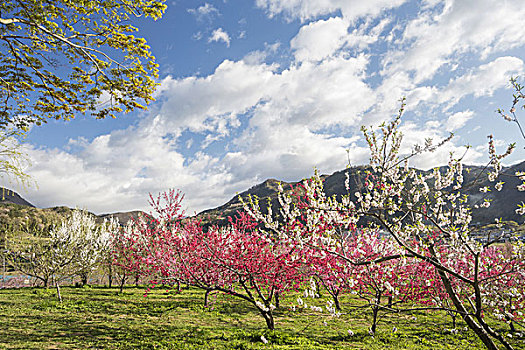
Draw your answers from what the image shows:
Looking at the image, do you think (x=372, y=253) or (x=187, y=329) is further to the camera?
(x=372, y=253)

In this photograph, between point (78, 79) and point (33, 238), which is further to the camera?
point (33, 238)

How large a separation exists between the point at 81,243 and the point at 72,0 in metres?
19.1

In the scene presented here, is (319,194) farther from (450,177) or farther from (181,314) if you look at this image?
(181,314)

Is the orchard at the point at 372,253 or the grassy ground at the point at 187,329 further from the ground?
the orchard at the point at 372,253

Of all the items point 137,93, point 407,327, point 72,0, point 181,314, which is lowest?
point 407,327

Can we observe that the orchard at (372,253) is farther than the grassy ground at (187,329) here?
No

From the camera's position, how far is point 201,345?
8.76 metres

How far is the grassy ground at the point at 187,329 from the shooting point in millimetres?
8914

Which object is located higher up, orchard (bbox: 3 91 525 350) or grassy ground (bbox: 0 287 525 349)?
orchard (bbox: 3 91 525 350)

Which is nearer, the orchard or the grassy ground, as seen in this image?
the orchard

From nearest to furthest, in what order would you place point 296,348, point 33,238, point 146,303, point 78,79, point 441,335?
point 78,79 → point 296,348 → point 441,335 → point 146,303 → point 33,238

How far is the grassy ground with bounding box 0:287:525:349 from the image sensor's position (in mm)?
8914

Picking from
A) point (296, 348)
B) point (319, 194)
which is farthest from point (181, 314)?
point (319, 194)

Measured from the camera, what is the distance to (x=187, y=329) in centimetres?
1063
